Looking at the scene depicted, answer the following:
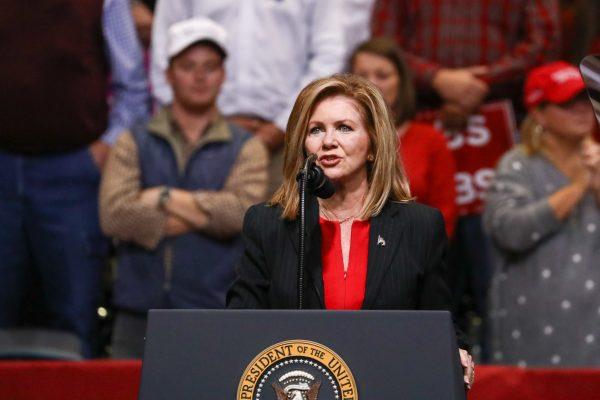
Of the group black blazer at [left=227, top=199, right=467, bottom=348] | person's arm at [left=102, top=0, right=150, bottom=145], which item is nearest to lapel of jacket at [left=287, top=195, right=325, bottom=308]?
black blazer at [left=227, top=199, right=467, bottom=348]

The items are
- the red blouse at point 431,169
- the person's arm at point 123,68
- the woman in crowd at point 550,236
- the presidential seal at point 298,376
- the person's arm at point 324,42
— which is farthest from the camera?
the person's arm at point 324,42

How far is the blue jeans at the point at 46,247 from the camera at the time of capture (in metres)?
4.80

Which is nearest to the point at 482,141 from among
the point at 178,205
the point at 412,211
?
the point at 178,205

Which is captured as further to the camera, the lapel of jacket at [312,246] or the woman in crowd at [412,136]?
the woman in crowd at [412,136]

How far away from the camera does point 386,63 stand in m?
5.09

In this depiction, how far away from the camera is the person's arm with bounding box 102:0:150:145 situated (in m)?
5.21

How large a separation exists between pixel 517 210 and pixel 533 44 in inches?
43.6

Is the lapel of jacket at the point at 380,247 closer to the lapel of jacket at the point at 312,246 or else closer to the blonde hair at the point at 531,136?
the lapel of jacket at the point at 312,246

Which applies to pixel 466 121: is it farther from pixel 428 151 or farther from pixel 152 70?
pixel 152 70

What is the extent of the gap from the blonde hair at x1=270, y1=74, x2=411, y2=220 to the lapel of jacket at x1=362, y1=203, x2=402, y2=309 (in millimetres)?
30

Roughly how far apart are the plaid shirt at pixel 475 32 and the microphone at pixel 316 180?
2916 millimetres

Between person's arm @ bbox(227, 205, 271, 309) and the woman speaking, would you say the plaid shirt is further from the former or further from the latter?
person's arm @ bbox(227, 205, 271, 309)

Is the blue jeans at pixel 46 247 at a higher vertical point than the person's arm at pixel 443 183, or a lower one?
lower

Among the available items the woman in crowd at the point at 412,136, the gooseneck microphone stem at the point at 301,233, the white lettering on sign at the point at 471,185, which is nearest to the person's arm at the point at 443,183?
the woman in crowd at the point at 412,136
